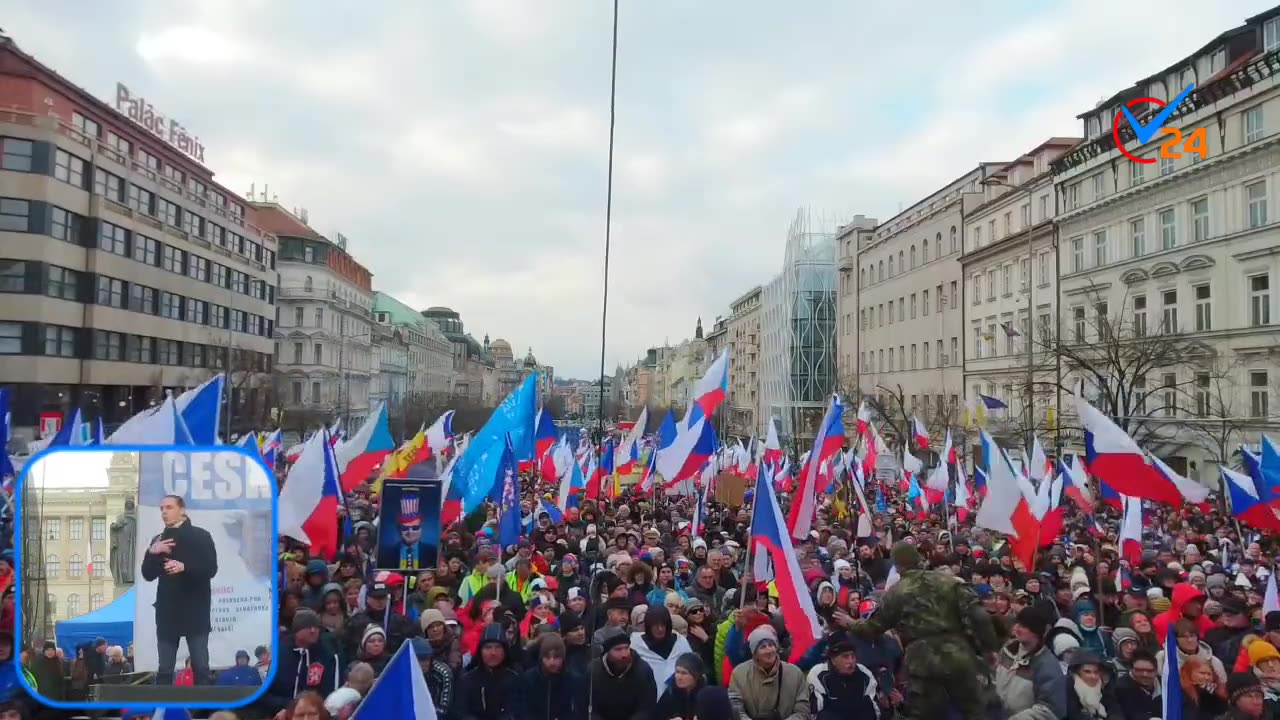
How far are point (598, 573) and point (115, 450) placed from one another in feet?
26.8

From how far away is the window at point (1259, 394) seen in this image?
30.8 meters

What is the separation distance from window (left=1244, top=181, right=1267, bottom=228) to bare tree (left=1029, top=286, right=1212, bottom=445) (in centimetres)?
451

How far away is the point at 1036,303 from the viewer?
44.1 meters

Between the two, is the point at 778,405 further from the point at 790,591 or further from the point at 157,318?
the point at 790,591

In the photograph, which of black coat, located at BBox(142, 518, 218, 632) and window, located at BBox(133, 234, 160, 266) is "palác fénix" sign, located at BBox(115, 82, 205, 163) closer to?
window, located at BBox(133, 234, 160, 266)

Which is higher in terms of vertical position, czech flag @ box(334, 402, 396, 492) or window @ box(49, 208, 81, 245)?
window @ box(49, 208, 81, 245)

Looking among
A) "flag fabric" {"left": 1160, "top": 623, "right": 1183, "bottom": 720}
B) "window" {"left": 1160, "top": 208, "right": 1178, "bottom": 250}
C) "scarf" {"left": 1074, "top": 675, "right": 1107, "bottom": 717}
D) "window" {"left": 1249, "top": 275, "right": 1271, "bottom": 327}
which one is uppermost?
"window" {"left": 1160, "top": 208, "right": 1178, "bottom": 250}

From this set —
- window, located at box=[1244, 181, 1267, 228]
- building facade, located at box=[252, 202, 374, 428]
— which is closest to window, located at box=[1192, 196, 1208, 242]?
window, located at box=[1244, 181, 1267, 228]

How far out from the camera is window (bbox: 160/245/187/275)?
49812 mm

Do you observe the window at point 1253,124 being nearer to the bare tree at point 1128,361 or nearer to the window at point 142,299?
the bare tree at point 1128,361

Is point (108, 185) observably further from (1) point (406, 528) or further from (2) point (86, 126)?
(1) point (406, 528)

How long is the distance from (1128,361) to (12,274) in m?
43.2

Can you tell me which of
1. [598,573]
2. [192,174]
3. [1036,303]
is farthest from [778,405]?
[598,573]

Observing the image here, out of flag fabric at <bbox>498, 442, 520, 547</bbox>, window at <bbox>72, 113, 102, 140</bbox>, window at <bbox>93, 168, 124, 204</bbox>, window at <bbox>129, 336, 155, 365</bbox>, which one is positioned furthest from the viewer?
window at <bbox>129, 336, 155, 365</bbox>
